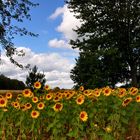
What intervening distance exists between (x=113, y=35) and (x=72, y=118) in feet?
125

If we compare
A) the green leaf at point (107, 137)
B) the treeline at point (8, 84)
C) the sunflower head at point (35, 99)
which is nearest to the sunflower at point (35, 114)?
the sunflower head at point (35, 99)

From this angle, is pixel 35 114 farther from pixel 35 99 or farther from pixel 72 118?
pixel 72 118

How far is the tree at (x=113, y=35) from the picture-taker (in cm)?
4506

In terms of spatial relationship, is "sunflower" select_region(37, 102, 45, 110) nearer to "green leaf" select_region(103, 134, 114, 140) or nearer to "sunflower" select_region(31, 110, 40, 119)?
"sunflower" select_region(31, 110, 40, 119)

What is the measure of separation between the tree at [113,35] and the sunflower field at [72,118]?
3490 centimetres

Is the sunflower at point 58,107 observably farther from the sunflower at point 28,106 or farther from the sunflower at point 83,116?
the sunflower at point 28,106

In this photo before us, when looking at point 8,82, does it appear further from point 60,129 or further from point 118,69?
point 60,129

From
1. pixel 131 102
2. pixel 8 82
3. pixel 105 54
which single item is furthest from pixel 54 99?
pixel 105 54

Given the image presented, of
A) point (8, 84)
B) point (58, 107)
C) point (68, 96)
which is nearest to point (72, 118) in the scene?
point (58, 107)

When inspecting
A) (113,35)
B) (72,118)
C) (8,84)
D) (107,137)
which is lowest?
(107,137)

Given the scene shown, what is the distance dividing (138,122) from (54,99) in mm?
1849

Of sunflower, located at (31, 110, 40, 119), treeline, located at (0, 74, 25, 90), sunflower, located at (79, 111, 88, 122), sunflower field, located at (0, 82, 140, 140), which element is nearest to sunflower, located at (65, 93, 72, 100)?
sunflower field, located at (0, 82, 140, 140)

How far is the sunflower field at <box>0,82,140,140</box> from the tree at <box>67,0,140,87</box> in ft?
114

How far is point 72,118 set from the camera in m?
8.21
